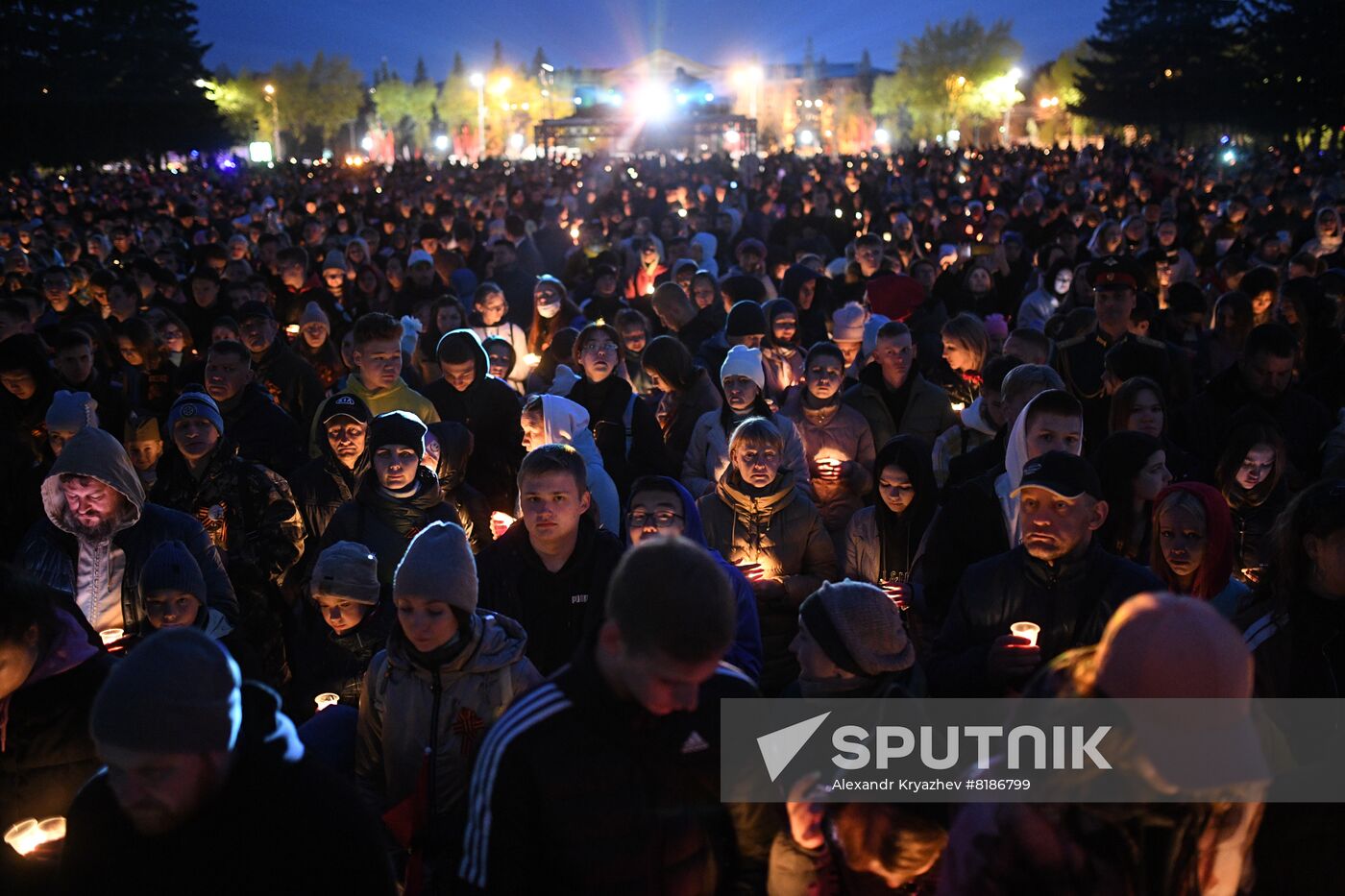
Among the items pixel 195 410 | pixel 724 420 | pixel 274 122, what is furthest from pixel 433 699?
pixel 274 122

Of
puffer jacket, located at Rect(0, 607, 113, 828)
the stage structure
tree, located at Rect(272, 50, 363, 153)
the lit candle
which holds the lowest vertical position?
puffer jacket, located at Rect(0, 607, 113, 828)

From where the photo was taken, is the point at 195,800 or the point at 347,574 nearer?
the point at 195,800

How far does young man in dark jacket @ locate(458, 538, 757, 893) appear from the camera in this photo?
2328mm

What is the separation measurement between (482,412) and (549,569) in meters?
2.83

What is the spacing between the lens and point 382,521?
500 cm

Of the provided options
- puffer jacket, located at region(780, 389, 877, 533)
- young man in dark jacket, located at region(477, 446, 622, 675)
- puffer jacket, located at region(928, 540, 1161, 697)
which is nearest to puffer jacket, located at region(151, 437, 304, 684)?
young man in dark jacket, located at region(477, 446, 622, 675)

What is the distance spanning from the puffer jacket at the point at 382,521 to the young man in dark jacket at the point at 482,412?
5.71ft

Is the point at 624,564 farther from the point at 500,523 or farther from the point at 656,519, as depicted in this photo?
the point at 500,523

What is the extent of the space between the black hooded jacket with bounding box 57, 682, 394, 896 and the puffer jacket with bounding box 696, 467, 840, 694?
2832mm

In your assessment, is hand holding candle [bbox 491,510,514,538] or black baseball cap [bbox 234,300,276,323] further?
black baseball cap [bbox 234,300,276,323]

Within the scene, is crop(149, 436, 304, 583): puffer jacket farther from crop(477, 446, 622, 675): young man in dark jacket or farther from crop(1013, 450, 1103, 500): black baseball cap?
crop(1013, 450, 1103, 500): black baseball cap

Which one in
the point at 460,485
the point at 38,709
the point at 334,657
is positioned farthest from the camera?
the point at 460,485

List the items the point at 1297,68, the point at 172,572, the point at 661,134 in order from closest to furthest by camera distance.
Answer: the point at 172,572
the point at 1297,68
the point at 661,134

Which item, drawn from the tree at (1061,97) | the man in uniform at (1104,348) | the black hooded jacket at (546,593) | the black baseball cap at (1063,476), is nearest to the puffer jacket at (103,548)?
the black hooded jacket at (546,593)
